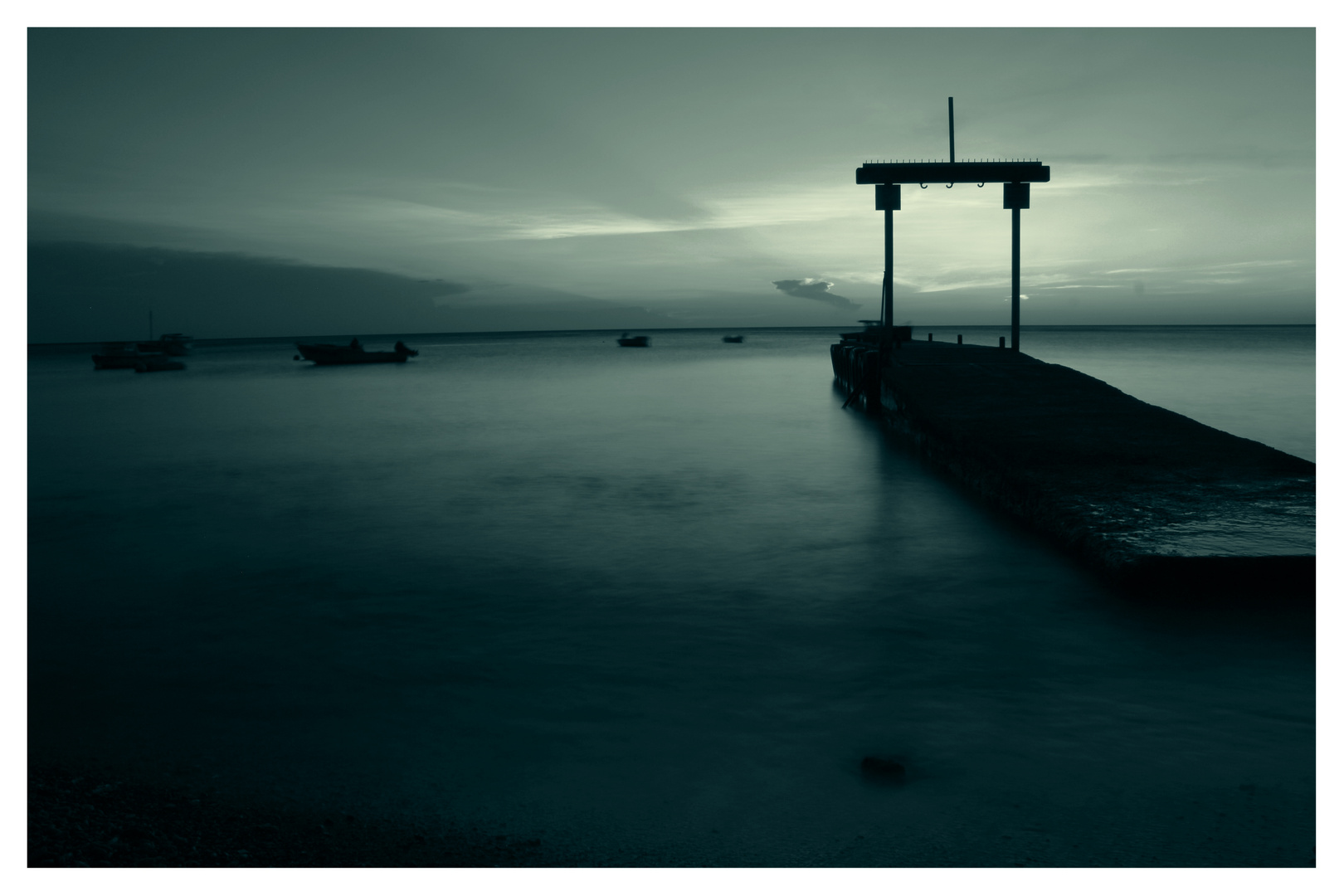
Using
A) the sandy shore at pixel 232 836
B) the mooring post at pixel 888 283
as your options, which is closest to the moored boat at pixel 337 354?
the mooring post at pixel 888 283

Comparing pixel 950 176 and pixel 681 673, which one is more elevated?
pixel 950 176

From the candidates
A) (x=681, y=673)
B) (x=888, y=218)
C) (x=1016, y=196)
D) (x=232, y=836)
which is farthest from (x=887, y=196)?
(x=232, y=836)

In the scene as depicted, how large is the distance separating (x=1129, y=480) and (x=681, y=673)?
468cm

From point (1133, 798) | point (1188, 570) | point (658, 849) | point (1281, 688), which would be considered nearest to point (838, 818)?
point (658, 849)

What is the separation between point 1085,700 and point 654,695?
2.20m

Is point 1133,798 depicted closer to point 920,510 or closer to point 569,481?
point 920,510

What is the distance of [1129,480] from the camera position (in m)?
7.53

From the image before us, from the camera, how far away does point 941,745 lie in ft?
13.2

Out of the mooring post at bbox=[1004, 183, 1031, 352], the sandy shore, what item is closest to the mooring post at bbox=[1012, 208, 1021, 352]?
the mooring post at bbox=[1004, 183, 1031, 352]

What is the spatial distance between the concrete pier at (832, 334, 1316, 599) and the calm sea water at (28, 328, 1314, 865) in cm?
29

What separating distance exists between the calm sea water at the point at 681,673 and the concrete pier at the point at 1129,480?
0.94 ft

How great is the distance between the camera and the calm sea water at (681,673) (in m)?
3.46

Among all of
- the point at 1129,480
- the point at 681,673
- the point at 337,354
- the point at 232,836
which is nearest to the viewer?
the point at 232,836

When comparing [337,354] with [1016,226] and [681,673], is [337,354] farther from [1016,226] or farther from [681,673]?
[681,673]
